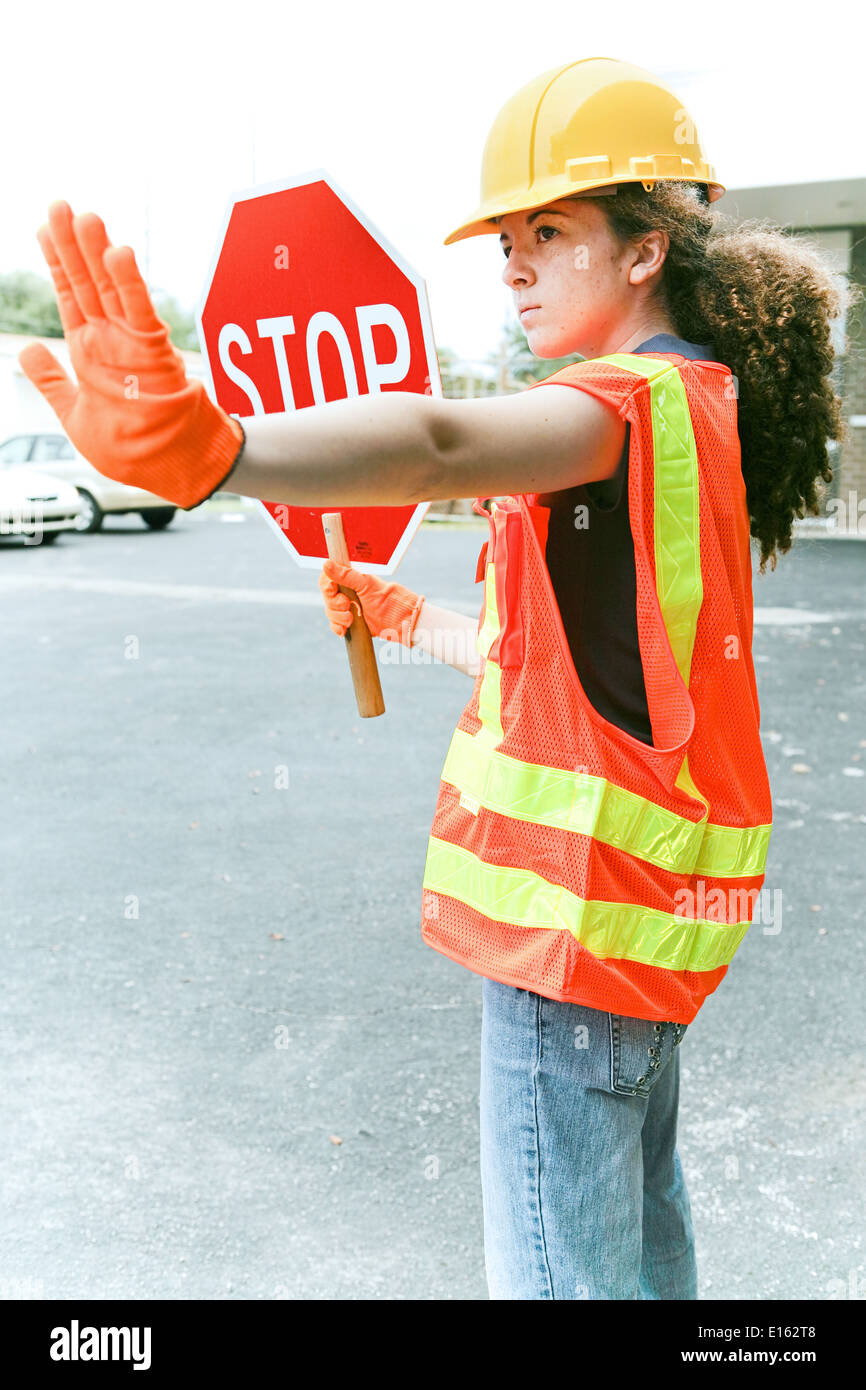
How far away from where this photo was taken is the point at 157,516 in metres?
19.5

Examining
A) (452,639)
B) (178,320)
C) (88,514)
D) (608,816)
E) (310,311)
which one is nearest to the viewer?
(608,816)

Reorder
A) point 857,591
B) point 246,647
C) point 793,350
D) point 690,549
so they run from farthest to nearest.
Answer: point 857,591
point 246,647
point 793,350
point 690,549

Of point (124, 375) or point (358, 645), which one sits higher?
point (124, 375)

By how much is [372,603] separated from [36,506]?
625 inches

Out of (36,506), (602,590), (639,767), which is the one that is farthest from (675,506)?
(36,506)

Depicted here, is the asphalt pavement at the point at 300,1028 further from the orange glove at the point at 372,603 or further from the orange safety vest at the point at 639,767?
the orange glove at the point at 372,603

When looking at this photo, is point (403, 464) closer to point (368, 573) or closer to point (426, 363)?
point (426, 363)

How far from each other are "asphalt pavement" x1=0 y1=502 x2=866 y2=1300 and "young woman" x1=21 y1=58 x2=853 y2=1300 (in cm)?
46

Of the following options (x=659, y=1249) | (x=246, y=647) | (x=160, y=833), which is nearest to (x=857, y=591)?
(x=246, y=647)

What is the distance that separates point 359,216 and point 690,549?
0.70 meters

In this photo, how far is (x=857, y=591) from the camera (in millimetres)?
12773

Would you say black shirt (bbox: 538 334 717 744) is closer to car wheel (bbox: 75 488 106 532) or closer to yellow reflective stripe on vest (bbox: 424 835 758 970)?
yellow reflective stripe on vest (bbox: 424 835 758 970)

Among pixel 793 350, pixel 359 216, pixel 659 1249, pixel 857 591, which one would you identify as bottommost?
pixel 857 591

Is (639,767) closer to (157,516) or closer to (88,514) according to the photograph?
(88,514)
